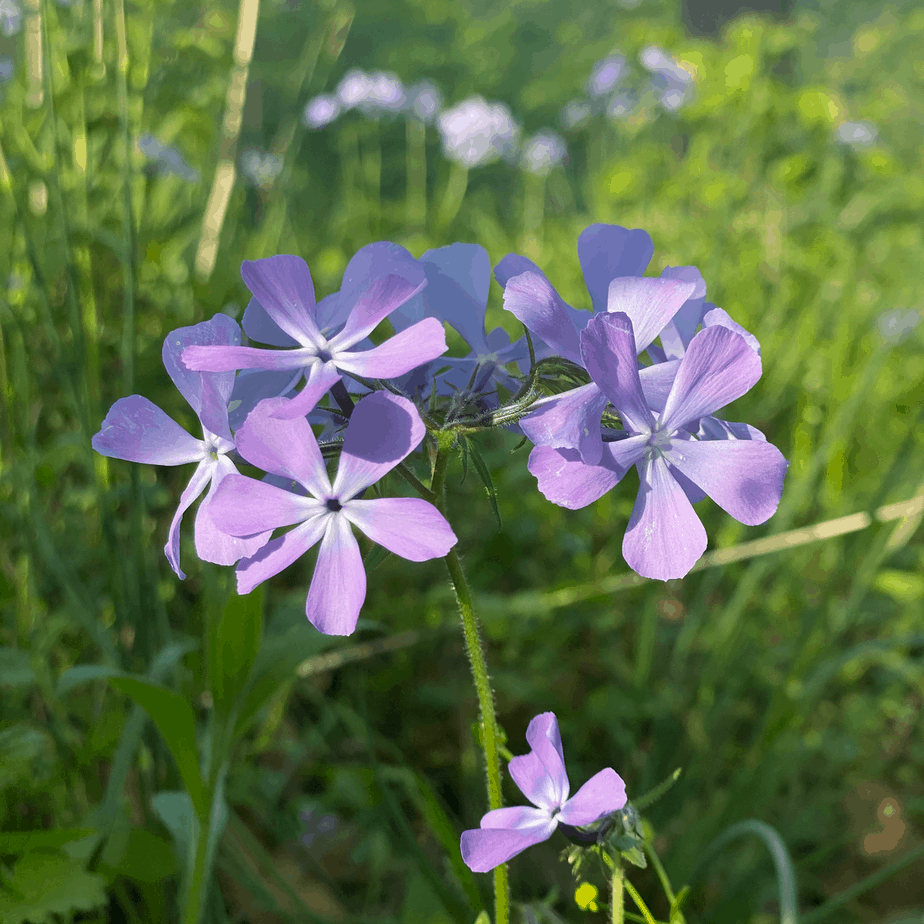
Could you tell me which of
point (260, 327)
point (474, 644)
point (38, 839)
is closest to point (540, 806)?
point (474, 644)

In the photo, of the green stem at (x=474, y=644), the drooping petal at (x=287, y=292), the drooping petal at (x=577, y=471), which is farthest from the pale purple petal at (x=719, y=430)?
the drooping petal at (x=287, y=292)

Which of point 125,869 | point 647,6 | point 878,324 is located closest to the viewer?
point 125,869

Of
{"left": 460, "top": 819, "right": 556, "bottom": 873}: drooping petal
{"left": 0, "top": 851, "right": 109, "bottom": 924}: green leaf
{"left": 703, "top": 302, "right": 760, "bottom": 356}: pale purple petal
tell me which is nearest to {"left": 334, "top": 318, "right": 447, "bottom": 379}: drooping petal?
{"left": 703, "top": 302, "right": 760, "bottom": 356}: pale purple petal

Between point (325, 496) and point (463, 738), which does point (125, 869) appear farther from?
point (463, 738)

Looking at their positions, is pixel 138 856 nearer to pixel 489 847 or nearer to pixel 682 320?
pixel 489 847

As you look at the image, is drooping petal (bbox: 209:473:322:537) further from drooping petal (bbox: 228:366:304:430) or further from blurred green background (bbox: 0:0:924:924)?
blurred green background (bbox: 0:0:924:924)

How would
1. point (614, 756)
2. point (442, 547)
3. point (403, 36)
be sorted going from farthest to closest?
point (403, 36) → point (614, 756) → point (442, 547)

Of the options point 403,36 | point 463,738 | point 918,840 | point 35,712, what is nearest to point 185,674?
point 35,712

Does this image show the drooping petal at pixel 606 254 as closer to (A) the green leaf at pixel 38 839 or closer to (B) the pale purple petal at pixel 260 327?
(B) the pale purple petal at pixel 260 327
